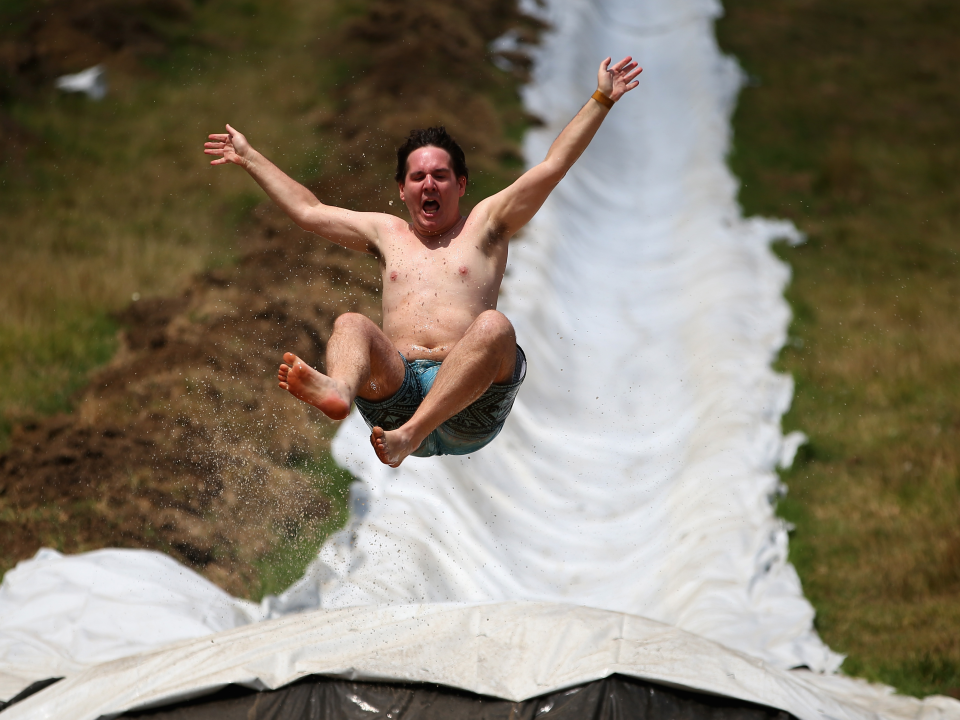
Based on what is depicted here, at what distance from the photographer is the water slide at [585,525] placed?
4.44 m

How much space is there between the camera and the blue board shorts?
4.33 metres

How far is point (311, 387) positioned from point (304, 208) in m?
1.33

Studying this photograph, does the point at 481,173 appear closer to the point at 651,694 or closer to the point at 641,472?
the point at 641,472

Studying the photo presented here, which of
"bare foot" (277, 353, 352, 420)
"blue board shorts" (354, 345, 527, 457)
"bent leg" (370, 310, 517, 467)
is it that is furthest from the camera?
"blue board shorts" (354, 345, 527, 457)

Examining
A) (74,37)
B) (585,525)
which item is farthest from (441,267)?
(74,37)

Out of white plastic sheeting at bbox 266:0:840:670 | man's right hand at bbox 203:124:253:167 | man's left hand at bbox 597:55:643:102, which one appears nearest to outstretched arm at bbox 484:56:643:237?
man's left hand at bbox 597:55:643:102

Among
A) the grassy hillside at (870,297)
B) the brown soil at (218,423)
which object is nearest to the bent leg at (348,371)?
the brown soil at (218,423)

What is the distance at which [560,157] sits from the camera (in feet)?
14.4

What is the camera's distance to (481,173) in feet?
36.6

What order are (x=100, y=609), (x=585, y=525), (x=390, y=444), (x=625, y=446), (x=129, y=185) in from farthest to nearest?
(x=129, y=185) < (x=625, y=446) < (x=585, y=525) < (x=100, y=609) < (x=390, y=444)

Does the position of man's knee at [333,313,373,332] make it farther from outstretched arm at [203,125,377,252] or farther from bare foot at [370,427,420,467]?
outstretched arm at [203,125,377,252]

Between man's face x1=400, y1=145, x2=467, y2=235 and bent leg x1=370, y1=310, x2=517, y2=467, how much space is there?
661 mm

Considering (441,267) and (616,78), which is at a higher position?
(616,78)

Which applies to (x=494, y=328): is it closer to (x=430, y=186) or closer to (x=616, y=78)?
(x=430, y=186)
